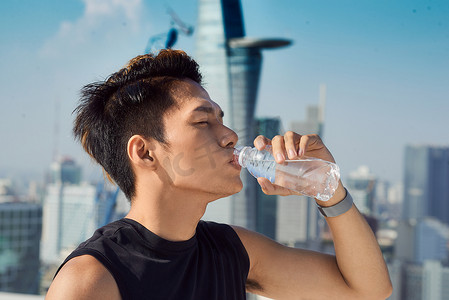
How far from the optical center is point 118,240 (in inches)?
30.8

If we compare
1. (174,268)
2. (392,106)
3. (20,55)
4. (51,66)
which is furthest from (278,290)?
(20,55)

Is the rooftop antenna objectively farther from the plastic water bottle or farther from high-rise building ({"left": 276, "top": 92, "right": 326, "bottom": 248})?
the plastic water bottle

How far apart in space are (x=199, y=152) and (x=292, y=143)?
16 cm

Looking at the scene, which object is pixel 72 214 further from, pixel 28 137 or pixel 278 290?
pixel 278 290

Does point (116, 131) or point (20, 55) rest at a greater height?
point (20, 55)

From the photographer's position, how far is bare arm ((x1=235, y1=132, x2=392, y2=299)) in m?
0.95

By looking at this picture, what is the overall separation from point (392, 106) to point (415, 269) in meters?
6.05

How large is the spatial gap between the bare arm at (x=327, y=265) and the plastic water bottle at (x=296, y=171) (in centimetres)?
2

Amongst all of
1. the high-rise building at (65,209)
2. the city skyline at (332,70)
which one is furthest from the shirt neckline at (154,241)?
the high-rise building at (65,209)

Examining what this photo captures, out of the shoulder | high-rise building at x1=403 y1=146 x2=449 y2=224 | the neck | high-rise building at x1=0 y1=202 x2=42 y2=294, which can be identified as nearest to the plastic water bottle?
the neck

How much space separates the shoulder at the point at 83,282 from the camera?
65cm

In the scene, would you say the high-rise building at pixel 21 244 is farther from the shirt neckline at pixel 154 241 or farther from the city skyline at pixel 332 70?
the shirt neckline at pixel 154 241

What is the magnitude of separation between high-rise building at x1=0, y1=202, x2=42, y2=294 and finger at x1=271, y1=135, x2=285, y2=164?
1623 centimetres

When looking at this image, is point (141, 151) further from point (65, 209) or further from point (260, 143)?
point (65, 209)
